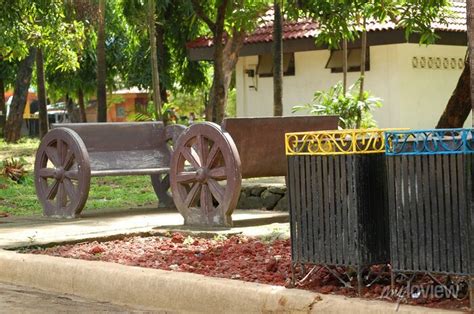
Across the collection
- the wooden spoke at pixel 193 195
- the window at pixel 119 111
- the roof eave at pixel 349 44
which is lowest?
the window at pixel 119 111

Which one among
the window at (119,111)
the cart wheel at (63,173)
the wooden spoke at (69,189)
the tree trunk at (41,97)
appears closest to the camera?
the cart wheel at (63,173)

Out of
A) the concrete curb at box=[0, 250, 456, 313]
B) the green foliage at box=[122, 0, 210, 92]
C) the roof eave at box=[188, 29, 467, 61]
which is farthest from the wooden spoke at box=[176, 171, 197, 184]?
the green foliage at box=[122, 0, 210, 92]

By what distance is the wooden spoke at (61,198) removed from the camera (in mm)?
12383

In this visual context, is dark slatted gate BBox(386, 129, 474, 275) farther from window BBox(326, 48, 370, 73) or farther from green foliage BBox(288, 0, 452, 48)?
window BBox(326, 48, 370, 73)

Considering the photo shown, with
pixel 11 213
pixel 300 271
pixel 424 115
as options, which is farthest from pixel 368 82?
pixel 300 271

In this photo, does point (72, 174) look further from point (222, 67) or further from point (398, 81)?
point (398, 81)

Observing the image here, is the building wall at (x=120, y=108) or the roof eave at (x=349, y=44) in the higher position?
the roof eave at (x=349, y=44)

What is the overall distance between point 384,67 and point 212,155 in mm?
19181

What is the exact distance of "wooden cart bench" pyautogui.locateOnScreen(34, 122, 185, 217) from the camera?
12094mm

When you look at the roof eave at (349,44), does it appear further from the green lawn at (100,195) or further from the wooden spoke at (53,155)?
the wooden spoke at (53,155)

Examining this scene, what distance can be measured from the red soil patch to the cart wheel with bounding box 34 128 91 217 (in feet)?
6.02

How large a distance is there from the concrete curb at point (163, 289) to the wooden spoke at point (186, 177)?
7.39 ft

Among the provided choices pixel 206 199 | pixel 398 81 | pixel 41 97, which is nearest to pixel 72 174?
pixel 206 199

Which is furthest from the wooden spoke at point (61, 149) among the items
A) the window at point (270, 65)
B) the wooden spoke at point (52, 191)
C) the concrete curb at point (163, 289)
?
the window at point (270, 65)
